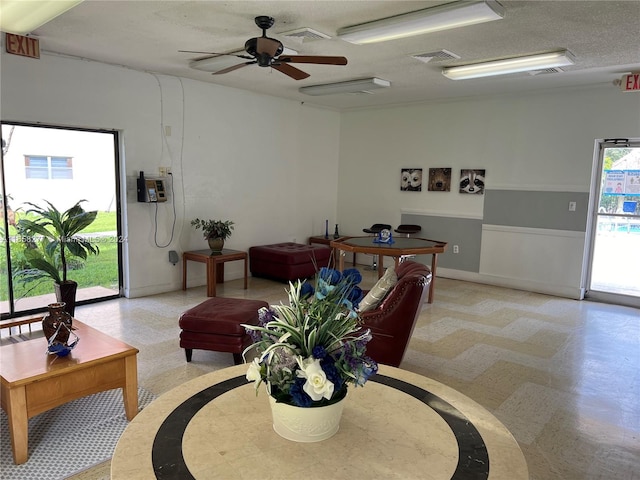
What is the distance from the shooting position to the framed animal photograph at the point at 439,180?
7.16 metres

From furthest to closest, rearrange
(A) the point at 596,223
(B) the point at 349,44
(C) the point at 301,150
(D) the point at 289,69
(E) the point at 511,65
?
(C) the point at 301,150, (A) the point at 596,223, (E) the point at 511,65, (B) the point at 349,44, (D) the point at 289,69

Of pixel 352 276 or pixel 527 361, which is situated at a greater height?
pixel 352 276

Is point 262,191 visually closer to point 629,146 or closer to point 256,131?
point 256,131

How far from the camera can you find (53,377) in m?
2.50

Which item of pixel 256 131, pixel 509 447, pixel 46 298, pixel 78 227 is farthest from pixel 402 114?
pixel 509 447

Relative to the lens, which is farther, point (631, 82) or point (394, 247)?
point (394, 247)

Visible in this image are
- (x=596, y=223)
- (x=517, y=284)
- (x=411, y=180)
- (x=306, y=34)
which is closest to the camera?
(x=306, y=34)

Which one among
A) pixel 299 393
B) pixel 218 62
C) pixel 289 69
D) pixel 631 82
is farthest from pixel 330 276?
pixel 631 82

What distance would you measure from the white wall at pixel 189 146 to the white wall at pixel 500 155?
964 millimetres

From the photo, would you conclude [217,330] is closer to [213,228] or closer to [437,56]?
[213,228]

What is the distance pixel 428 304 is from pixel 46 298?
452 centimetres

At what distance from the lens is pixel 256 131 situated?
22.7ft

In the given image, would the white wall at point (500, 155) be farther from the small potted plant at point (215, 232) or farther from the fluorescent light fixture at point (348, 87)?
the small potted plant at point (215, 232)

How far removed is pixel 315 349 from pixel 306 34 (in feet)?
10.9
